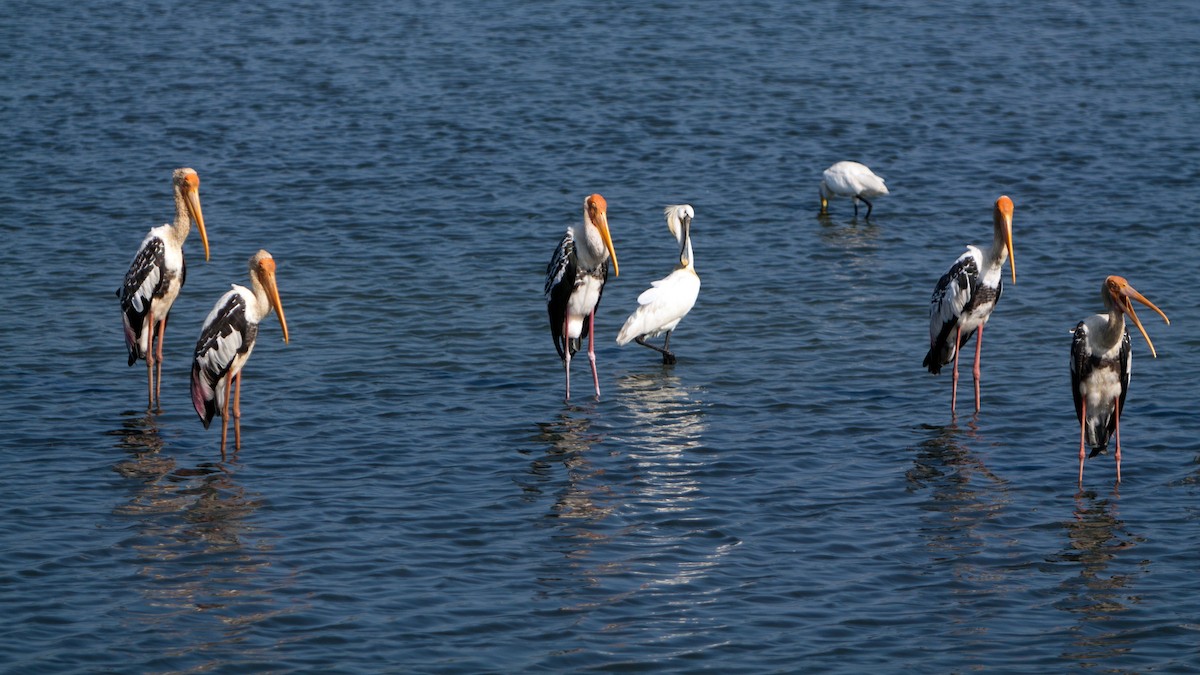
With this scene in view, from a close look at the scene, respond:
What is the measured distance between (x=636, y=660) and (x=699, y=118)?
16118 mm

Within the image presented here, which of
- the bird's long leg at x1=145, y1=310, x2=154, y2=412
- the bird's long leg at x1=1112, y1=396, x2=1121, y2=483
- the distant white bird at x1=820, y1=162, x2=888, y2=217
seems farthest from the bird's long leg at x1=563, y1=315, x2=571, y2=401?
the distant white bird at x1=820, y1=162, x2=888, y2=217

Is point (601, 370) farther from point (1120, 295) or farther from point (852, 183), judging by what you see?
point (852, 183)

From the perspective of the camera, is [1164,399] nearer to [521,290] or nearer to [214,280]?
[521,290]

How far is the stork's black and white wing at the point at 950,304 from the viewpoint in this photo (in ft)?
43.4

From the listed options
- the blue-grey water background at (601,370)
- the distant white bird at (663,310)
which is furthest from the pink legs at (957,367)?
the distant white bird at (663,310)

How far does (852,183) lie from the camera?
1944 cm

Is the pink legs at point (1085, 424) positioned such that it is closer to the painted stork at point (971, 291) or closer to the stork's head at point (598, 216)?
the painted stork at point (971, 291)

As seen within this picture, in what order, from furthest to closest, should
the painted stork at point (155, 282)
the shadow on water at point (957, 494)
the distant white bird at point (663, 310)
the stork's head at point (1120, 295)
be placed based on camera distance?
the distant white bird at point (663, 310)
the painted stork at point (155, 282)
the stork's head at point (1120, 295)
the shadow on water at point (957, 494)

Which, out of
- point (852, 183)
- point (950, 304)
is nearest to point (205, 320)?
point (950, 304)

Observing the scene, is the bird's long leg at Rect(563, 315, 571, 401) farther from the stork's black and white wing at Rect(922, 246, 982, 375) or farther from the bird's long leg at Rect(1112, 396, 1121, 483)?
the bird's long leg at Rect(1112, 396, 1121, 483)

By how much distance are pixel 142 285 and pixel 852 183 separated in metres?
9.15

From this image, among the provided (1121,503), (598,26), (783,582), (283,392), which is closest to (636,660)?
(783,582)

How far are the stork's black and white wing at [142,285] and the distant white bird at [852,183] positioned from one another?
8.91m

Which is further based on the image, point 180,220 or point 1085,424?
point 180,220
